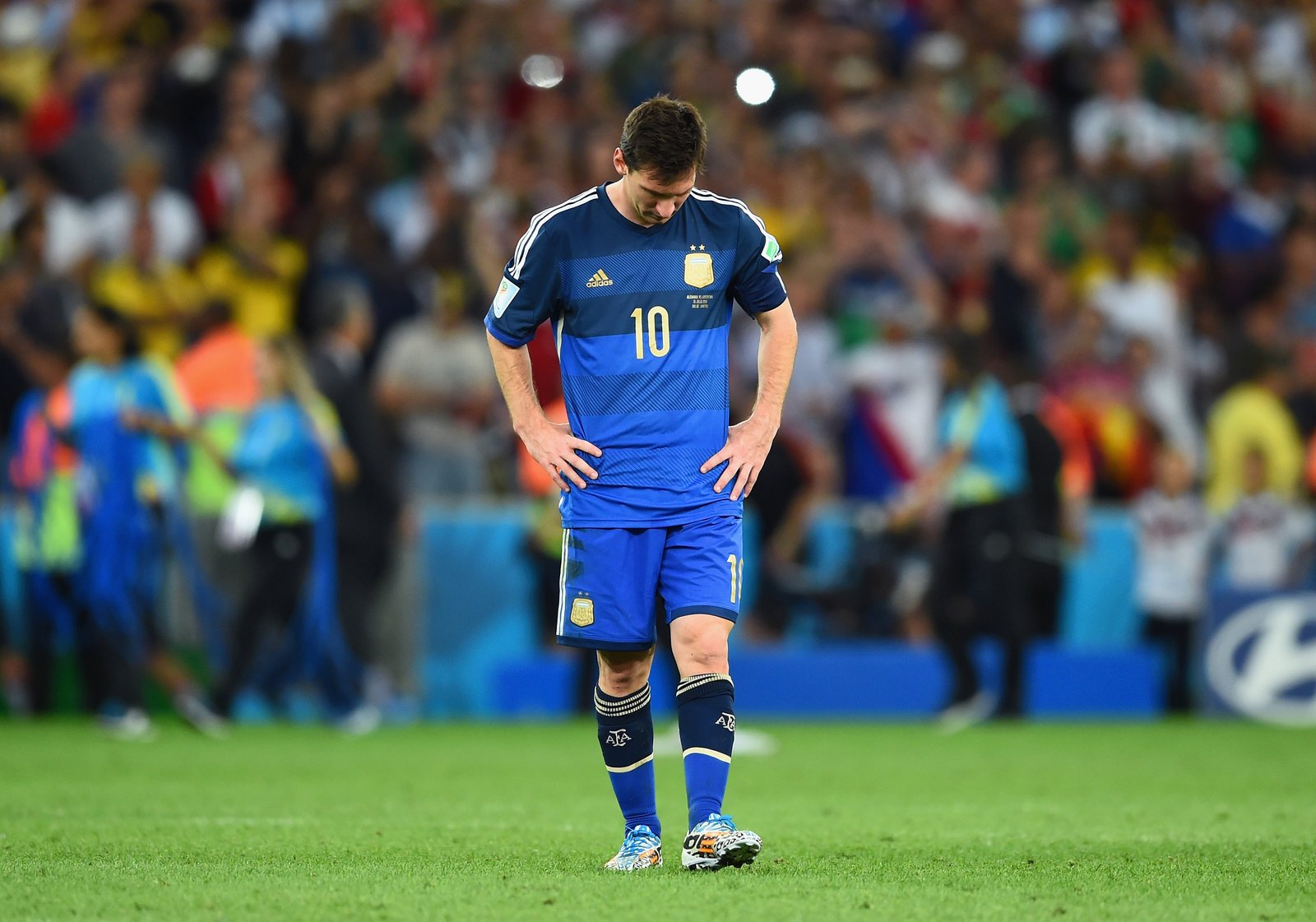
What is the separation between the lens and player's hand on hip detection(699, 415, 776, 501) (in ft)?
20.5

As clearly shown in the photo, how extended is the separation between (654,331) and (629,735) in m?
1.29

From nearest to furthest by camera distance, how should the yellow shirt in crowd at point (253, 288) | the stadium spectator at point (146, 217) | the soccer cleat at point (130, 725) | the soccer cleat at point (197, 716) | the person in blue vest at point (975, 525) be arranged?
the soccer cleat at point (130, 725), the soccer cleat at point (197, 716), the person in blue vest at point (975, 525), the stadium spectator at point (146, 217), the yellow shirt in crowd at point (253, 288)

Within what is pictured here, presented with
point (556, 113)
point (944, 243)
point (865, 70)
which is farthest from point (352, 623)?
point (865, 70)

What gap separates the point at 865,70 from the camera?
18.8 m

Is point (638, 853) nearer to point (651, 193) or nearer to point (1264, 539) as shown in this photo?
point (651, 193)

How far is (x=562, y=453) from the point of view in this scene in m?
6.22

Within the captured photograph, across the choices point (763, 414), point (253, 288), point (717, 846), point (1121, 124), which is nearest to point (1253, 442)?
point (1121, 124)

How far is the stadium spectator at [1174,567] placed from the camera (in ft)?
49.6

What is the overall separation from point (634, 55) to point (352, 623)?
667cm

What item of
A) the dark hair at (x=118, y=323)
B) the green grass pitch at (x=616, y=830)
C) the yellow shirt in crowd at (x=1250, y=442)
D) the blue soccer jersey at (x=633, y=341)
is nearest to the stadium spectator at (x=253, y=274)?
A: the dark hair at (x=118, y=323)

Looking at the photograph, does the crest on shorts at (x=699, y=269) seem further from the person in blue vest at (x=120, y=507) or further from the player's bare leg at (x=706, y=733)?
the person in blue vest at (x=120, y=507)

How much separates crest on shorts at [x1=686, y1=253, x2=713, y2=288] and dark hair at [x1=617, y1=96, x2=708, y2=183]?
1.13 ft

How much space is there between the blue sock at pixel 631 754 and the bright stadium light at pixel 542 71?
12.2 m

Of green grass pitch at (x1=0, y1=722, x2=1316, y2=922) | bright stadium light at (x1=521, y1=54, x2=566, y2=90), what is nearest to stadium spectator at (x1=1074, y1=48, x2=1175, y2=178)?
bright stadium light at (x1=521, y1=54, x2=566, y2=90)
